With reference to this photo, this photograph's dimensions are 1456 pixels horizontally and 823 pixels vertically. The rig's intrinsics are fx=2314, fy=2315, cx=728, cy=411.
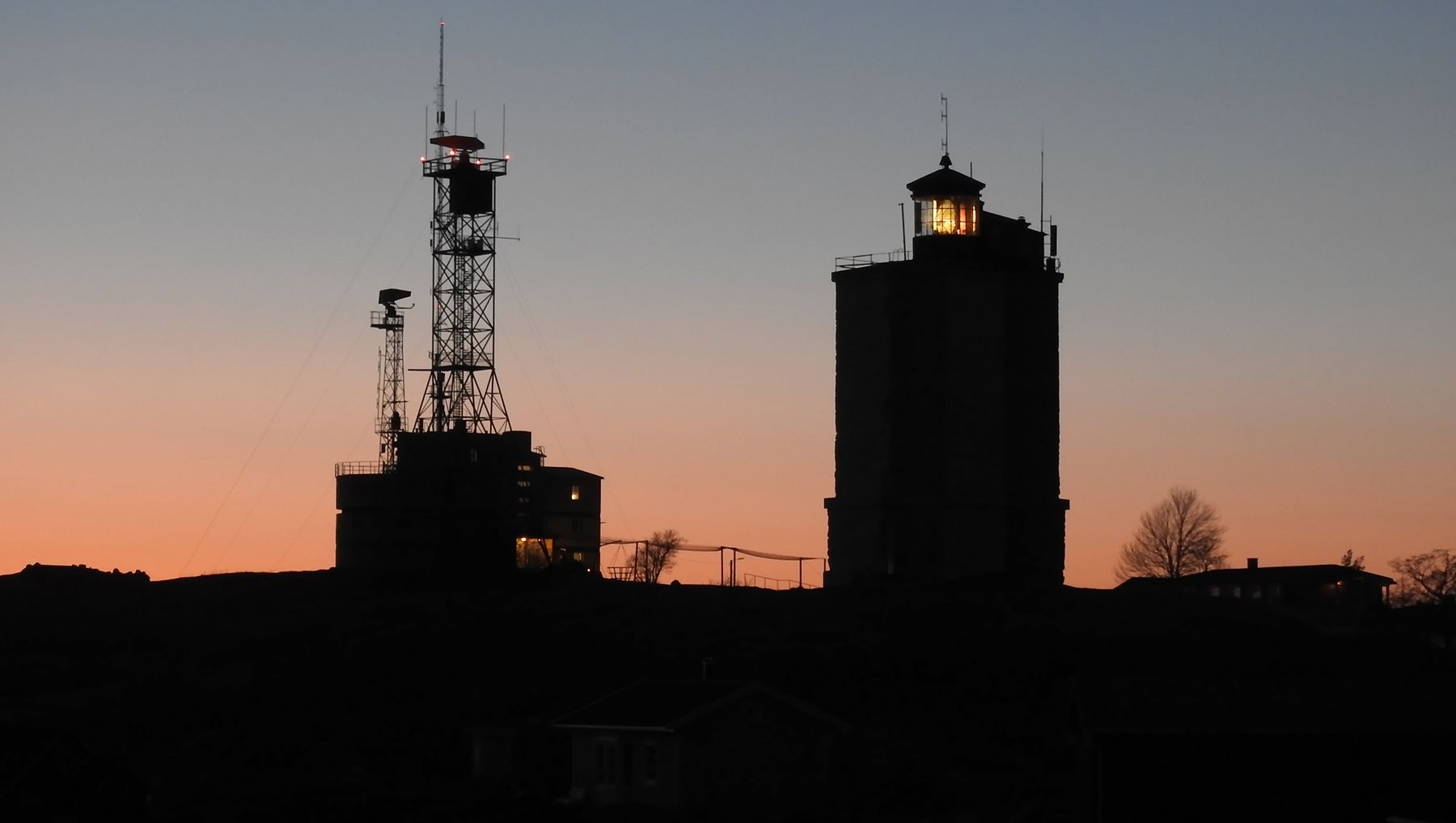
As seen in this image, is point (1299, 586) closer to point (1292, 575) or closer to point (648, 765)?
point (1292, 575)

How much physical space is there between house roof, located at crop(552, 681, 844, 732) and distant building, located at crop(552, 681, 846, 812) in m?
0.04

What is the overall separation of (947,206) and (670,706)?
119 feet

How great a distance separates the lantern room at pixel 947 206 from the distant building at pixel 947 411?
0.06 m

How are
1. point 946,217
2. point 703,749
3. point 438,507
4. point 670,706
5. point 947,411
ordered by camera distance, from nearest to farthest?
point 703,749 → point 670,706 → point 947,411 → point 946,217 → point 438,507

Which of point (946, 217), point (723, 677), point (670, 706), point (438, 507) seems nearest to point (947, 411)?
point (946, 217)

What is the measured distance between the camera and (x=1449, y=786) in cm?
4312

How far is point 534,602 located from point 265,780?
30.0 meters

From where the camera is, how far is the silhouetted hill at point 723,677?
43.4m

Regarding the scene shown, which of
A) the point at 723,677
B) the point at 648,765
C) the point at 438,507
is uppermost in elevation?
the point at 438,507

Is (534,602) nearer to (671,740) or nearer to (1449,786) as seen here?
(671,740)

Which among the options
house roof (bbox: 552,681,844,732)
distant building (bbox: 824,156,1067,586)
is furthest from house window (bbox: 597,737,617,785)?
distant building (bbox: 824,156,1067,586)

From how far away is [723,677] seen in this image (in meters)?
71.5

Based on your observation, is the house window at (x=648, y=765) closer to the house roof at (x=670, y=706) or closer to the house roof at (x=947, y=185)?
the house roof at (x=670, y=706)

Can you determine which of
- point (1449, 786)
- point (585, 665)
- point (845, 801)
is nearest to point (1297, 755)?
point (1449, 786)
